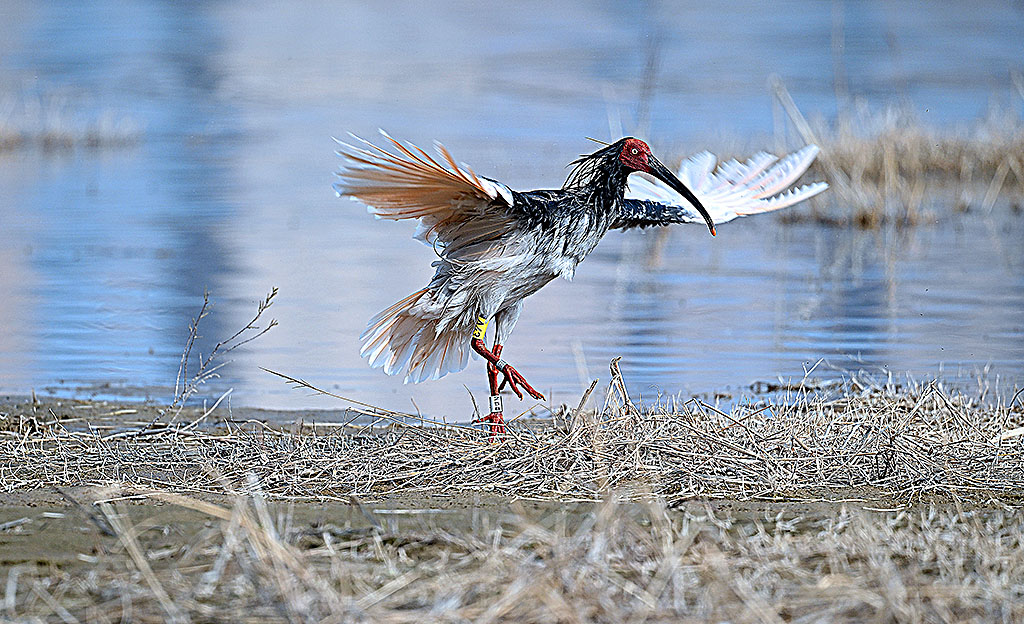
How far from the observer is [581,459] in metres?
4.50

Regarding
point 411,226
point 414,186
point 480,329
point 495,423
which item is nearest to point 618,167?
point 480,329

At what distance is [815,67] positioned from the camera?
28.6 meters

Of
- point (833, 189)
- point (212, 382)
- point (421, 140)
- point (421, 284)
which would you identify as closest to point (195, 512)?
point (212, 382)

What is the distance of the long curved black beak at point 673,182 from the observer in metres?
5.69

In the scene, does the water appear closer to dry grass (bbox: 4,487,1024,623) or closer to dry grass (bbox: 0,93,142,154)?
dry grass (bbox: 0,93,142,154)

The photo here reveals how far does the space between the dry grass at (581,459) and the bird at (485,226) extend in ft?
1.25

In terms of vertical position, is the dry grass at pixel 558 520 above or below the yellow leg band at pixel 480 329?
below

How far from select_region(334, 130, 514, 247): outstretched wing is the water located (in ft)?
2.19

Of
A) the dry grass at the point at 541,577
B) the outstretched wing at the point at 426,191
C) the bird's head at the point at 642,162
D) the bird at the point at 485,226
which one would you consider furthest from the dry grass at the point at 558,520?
the bird's head at the point at 642,162

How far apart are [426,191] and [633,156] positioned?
0.95m

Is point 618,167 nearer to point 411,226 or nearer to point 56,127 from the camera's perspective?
point 411,226

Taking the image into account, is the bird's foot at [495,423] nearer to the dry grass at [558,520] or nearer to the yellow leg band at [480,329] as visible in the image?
the dry grass at [558,520]

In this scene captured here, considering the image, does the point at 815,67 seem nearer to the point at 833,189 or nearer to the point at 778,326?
the point at 833,189

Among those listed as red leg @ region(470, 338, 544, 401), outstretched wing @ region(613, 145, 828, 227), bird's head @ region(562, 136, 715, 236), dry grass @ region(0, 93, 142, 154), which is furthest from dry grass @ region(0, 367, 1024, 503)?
dry grass @ region(0, 93, 142, 154)
